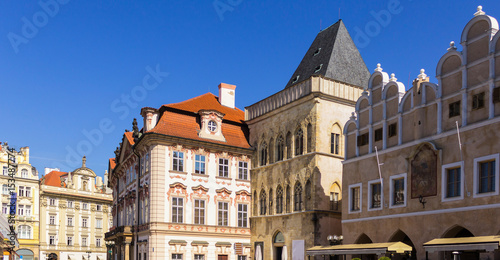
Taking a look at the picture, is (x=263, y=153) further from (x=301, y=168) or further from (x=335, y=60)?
(x=335, y=60)

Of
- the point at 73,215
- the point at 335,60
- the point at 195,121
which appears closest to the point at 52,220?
the point at 73,215

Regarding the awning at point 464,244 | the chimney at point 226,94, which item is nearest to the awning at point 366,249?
the awning at point 464,244

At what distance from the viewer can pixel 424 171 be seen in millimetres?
25641

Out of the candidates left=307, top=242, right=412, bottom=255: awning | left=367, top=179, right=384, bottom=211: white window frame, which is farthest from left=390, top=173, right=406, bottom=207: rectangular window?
left=307, top=242, right=412, bottom=255: awning

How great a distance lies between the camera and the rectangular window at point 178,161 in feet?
129

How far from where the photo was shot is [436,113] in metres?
25.4

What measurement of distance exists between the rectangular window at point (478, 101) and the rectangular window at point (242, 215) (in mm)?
22542

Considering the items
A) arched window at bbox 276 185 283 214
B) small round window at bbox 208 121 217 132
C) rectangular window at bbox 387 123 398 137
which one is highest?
small round window at bbox 208 121 217 132

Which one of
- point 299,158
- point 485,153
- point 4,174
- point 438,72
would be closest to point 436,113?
point 438,72

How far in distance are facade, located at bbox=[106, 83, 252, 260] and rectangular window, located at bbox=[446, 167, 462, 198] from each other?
20.2 m

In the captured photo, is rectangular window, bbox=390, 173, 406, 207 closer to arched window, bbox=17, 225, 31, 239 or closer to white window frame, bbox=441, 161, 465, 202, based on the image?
white window frame, bbox=441, 161, 465, 202

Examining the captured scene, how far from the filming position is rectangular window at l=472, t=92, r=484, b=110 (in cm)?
2309

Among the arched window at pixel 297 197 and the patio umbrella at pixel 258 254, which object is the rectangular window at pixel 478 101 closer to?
the arched window at pixel 297 197

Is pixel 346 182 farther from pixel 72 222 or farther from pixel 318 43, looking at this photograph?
pixel 72 222
